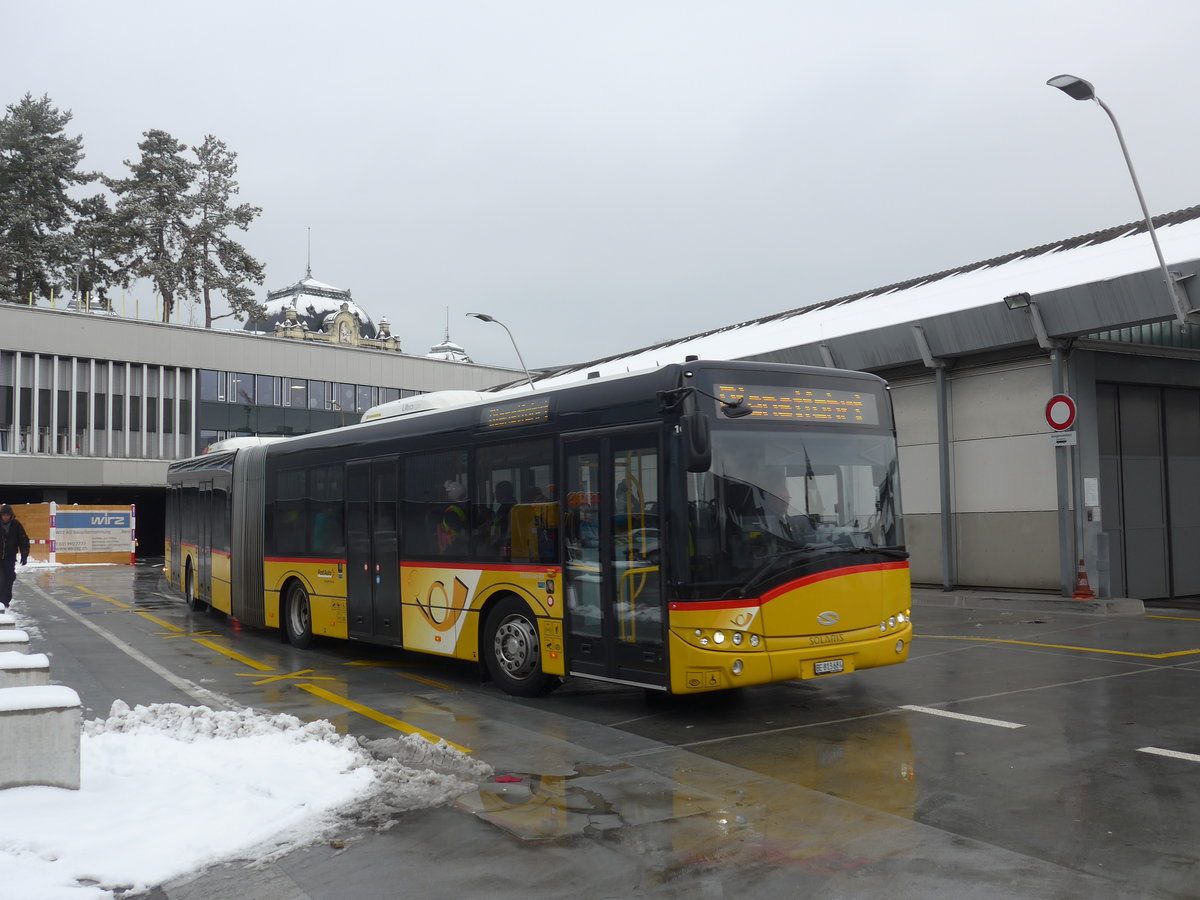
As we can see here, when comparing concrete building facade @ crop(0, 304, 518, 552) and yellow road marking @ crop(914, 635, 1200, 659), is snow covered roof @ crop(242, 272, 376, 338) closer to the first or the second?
concrete building facade @ crop(0, 304, 518, 552)

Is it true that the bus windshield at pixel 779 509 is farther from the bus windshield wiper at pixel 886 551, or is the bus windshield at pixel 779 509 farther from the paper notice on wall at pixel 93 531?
the paper notice on wall at pixel 93 531

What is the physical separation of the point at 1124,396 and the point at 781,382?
12793 millimetres

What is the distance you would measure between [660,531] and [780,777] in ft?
7.69

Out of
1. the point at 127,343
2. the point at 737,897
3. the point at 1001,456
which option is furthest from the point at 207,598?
the point at 127,343

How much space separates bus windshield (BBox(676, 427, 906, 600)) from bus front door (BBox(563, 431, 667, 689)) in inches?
16.8

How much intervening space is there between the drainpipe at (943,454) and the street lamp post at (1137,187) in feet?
15.4

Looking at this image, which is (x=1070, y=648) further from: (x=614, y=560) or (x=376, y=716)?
(x=376, y=716)

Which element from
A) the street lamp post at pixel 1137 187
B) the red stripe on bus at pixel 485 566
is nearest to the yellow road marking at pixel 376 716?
the red stripe on bus at pixel 485 566

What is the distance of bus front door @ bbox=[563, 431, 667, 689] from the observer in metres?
8.79

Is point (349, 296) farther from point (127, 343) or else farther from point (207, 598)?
point (207, 598)

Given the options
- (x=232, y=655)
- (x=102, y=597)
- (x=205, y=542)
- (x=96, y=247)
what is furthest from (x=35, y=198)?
(x=232, y=655)

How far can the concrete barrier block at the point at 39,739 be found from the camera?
6.00 meters

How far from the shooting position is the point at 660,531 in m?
8.70

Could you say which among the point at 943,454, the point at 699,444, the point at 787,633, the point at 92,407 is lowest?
the point at 787,633
